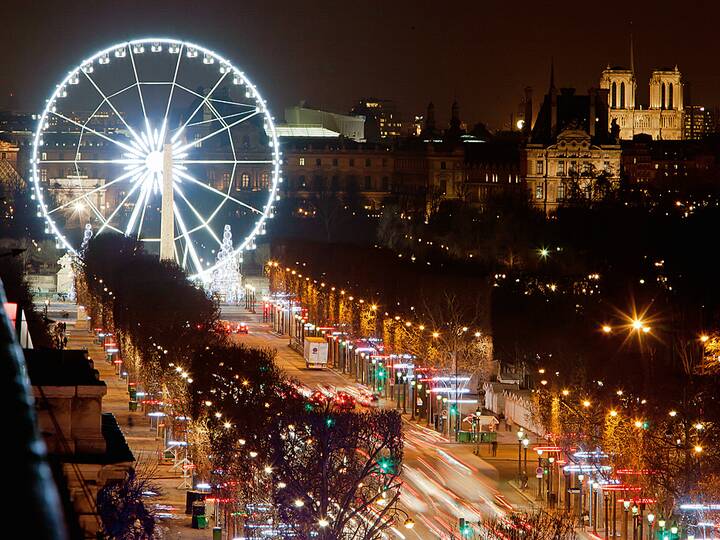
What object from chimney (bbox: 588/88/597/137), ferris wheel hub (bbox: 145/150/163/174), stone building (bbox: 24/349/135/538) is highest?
chimney (bbox: 588/88/597/137)

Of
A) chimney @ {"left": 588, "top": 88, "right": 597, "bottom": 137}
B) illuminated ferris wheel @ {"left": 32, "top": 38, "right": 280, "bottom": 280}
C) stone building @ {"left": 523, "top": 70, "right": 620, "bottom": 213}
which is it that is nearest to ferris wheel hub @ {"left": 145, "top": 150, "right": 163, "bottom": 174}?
illuminated ferris wheel @ {"left": 32, "top": 38, "right": 280, "bottom": 280}

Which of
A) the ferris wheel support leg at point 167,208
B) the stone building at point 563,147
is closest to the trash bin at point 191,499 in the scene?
the ferris wheel support leg at point 167,208

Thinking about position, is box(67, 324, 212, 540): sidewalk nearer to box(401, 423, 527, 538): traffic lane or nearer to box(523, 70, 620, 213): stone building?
box(401, 423, 527, 538): traffic lane

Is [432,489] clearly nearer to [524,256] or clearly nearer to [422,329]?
[422,329]

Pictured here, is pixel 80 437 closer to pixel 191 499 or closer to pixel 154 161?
→ pixel 191 499

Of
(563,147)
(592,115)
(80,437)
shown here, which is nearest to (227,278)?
(563,147)
